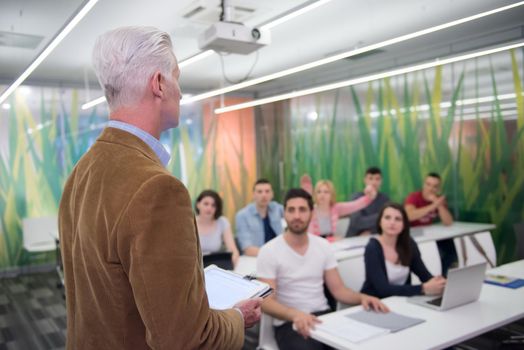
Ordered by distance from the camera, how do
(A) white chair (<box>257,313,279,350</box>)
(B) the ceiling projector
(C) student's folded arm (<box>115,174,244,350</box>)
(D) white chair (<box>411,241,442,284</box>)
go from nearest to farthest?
(C) student's folded arm (<box>115,174,244,350</box>), (A) white chair (<box>257,313,279,350</box>), (B) the ceiling projector, (D) white chair (<box>411,241,442,284</box>)

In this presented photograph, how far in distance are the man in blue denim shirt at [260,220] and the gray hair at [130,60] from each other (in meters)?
3.75

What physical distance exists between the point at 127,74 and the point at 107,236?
0.36 metres

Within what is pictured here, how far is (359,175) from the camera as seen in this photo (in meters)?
7.35

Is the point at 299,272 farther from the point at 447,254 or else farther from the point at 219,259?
the point at 447,254

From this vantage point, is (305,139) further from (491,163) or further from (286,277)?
(286,277)

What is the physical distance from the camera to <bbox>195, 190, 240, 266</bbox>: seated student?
4.55 metres

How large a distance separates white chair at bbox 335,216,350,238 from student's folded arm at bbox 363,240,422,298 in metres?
2.75

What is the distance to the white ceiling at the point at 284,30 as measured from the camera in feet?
14.6

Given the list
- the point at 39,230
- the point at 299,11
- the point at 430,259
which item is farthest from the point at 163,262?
the point at 39,230

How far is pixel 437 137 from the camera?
6.29 m

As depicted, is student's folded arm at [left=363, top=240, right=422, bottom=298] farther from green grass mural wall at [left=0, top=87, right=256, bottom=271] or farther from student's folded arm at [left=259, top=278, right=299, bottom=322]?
green grass mural wall at [left=0, top=87, right=256, bottom=271]

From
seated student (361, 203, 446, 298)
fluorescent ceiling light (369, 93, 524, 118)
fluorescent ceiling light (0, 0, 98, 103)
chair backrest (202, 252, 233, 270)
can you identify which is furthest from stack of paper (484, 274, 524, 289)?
fluorescent ceiling light (369, 93, 524, 118)

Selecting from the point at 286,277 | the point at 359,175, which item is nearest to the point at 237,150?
the point at 359,175

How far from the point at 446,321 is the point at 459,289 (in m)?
0.24
